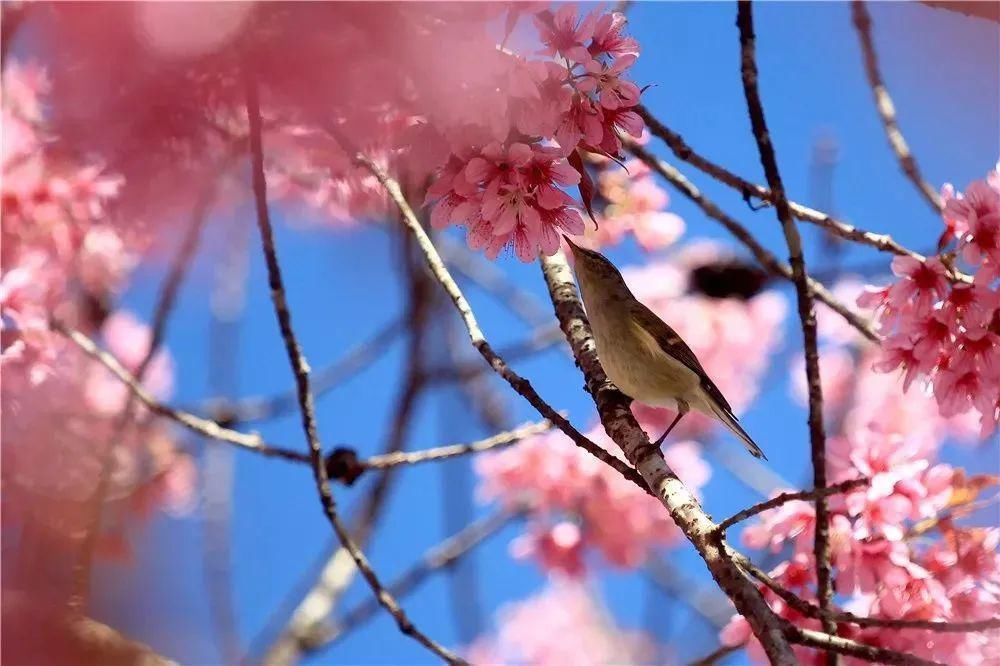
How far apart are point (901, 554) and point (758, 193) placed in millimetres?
740

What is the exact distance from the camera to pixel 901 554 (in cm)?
183

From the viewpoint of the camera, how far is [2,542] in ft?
3.71

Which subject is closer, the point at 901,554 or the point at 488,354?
the point at 488,354

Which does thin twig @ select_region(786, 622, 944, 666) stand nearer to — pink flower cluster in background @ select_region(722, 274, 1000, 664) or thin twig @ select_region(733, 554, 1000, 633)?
thin twig @ select_region(733, 554, 1000, 633)

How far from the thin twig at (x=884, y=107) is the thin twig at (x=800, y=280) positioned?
377 mm

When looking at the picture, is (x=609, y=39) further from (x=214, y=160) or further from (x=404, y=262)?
(x=404, y=262)

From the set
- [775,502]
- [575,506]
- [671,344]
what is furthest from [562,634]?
[775,502]

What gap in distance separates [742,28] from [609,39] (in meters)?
0.68

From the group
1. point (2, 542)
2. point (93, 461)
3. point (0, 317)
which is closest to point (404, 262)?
point (0, 317)

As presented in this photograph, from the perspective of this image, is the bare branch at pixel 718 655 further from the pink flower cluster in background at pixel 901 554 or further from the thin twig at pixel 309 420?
the thin twig at pixel 309 420

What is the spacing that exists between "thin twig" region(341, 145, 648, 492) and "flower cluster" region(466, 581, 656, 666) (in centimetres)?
337

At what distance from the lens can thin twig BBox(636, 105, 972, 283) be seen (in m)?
1.84

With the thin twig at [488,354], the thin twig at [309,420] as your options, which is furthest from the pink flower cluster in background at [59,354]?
the thin twig at [488,354]

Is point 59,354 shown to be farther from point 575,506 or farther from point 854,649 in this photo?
point 575,506
